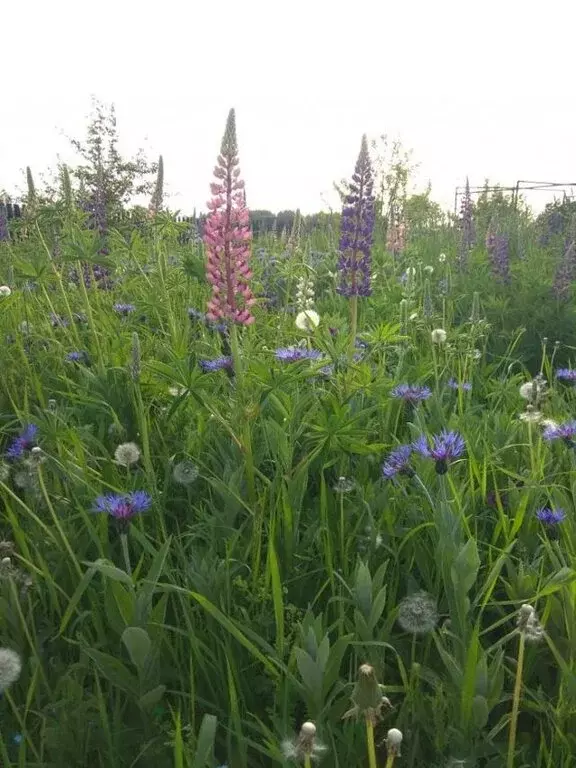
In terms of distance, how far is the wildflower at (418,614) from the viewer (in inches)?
50.7

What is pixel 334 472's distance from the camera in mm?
1955

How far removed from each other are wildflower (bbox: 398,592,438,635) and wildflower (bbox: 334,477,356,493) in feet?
1.01

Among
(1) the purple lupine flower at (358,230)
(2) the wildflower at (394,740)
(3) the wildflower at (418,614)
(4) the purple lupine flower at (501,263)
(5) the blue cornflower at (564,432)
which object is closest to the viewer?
(2) the wildflower at (394,740)

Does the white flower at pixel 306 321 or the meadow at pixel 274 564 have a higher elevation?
the white flower at pixel 306 321

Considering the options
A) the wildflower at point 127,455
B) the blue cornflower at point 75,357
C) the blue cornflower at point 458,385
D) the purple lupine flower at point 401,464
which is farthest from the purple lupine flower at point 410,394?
the blue cornflower at point 75,357

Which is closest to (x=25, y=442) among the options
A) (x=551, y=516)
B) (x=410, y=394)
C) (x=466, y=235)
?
(x=410, y=394)

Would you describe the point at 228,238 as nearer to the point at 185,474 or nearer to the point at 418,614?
the point at 185,474

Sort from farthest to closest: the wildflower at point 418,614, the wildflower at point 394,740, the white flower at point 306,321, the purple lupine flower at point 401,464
A: the white flower at point 306,321
the purple lupine flower at point 401,464
the wildflower at point 418,614
the wildflower at point 394,740

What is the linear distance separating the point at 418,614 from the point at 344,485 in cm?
41

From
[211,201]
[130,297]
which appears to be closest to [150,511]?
[211,201]

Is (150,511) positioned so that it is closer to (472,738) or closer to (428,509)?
(428,509)

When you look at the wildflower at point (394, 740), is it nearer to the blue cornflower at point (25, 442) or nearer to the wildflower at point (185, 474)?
the wildflower at point (185, 474)

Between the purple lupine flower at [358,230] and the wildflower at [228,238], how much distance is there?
2.55 feet

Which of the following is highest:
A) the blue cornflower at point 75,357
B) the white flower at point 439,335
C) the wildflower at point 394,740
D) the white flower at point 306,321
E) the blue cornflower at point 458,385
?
the white flower at point 306,321
